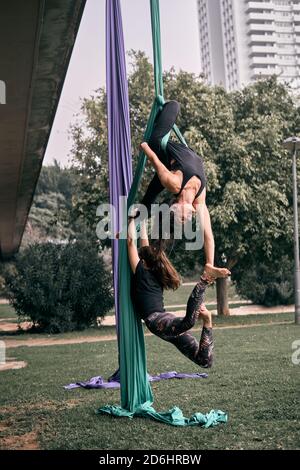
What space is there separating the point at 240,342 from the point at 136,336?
7.04m

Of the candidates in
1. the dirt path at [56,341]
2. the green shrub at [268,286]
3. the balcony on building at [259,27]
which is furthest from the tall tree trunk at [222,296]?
the balcony on building at [259,27]

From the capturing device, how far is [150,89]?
64.5 feet

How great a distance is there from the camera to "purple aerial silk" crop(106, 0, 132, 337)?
267 inches

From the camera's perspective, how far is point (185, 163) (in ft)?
17.6

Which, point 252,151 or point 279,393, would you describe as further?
point 252,151

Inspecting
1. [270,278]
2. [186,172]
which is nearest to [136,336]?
[186,172]

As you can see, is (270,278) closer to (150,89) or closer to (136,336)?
(150,89)

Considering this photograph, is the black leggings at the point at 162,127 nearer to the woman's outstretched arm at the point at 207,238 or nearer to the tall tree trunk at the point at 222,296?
the woman's outstretched arm at the point at 207,238

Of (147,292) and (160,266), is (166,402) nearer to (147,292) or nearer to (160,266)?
(147,292)

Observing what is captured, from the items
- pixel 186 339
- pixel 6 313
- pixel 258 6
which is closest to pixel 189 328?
pixel 186 339

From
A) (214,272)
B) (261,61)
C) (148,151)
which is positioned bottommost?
(214,272)

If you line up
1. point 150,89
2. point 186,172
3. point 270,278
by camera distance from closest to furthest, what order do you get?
point 186,172, point 150,89, point 270,278

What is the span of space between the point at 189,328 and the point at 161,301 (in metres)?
0.55

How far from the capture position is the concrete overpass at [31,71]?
21.7ft
